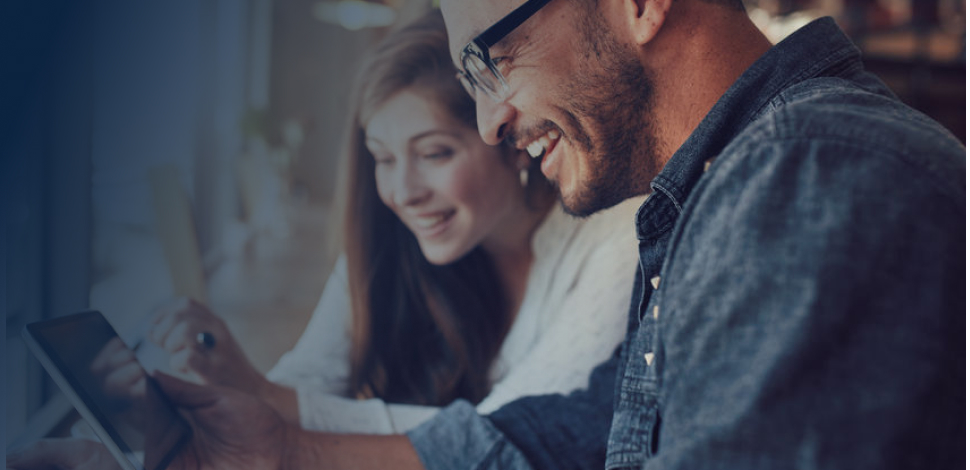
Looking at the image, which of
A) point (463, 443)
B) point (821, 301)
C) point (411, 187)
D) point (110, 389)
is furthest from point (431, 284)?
point (821, 301)

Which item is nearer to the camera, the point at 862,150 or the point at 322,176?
the point at 862,150

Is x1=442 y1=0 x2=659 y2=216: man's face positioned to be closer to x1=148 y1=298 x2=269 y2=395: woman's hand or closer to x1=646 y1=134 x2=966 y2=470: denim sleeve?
x1=646 y1=134 x2=966 y2=470: denim sleeve

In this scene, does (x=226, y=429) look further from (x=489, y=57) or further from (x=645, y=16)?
(x=645, y=16)

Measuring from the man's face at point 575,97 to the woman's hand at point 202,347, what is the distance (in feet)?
1.97

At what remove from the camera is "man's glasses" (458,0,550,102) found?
0.81 meters

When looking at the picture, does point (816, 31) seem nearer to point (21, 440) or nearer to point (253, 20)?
point (253, 20)

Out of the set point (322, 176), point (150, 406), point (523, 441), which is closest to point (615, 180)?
point (523, 441)

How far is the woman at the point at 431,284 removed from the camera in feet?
3.52

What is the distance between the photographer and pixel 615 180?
883 millimetres

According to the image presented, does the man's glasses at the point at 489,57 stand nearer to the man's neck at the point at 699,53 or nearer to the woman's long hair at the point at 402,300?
the man's neck at the point at 699,53

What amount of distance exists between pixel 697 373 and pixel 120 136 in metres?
0.83

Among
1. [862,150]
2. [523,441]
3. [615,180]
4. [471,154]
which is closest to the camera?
[862,150]

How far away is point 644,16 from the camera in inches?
30.3

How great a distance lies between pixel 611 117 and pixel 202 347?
0.74m
